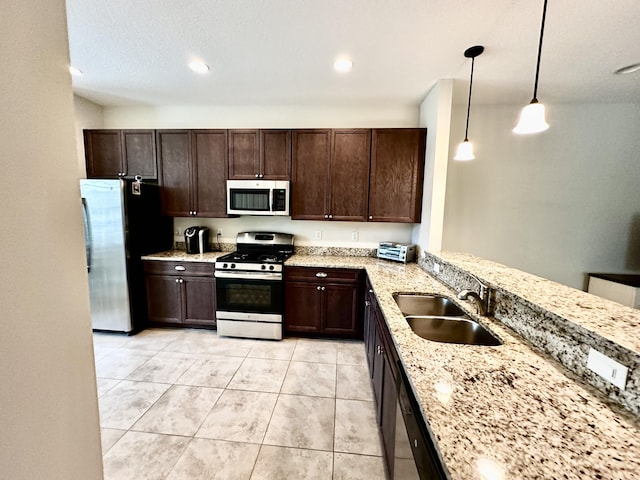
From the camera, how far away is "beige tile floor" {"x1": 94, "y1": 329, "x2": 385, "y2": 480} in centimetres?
160

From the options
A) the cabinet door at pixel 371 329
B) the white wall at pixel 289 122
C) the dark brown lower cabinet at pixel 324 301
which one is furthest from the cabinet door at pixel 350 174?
the cabinet door at pixel 371 329

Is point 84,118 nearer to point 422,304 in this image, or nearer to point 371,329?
point 371,329

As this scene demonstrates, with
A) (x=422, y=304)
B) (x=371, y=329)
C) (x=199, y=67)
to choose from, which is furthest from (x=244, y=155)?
(x=422, y=304)

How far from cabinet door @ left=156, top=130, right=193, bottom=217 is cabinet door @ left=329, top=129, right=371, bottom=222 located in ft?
5.87

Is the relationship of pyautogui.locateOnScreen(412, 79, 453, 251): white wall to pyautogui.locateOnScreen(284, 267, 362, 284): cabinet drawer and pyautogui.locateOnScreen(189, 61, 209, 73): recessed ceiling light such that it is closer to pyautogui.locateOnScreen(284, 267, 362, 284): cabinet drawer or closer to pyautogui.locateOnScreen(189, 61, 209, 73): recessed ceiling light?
pyautogui.locateOnScreen(284, 267, 362, 284): cabinet drawer

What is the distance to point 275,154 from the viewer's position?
10.3ft

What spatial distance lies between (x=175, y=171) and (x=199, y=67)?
1.31 meters

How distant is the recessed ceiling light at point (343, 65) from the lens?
225cm

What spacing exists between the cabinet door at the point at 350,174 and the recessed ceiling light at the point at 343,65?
73 cm

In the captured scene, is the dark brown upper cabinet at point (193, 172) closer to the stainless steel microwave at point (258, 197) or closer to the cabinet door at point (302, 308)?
the stainless steel microwave at point (258, 197)

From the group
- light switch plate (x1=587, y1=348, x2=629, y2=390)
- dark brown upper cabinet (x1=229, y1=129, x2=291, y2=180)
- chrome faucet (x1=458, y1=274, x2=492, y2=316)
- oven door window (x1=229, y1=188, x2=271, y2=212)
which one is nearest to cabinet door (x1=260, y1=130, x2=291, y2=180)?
dark brown upper cabinet (x1=229, y1=129, x2=291, y2=180)

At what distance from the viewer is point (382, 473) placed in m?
1.56

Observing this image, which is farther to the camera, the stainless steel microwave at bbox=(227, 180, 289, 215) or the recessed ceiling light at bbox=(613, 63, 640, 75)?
the stainless steel microwave at bbox=(227, 180, 289, 215)

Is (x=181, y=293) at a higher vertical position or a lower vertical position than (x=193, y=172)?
lower
